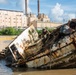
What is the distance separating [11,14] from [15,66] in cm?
10168

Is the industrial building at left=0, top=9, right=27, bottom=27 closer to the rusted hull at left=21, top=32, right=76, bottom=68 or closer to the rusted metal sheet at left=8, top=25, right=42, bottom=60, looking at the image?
the rusted metal sheet at left=8, top=25, right=42, bottom=60

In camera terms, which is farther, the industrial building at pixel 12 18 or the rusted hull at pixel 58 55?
the industrial building at pixel 12 18

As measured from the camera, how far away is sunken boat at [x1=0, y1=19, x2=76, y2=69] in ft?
38.0

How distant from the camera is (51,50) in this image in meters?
11.6

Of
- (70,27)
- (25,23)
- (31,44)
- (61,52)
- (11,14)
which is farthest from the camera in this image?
(25,23)

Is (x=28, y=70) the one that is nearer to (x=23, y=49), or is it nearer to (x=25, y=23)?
(x=23, y=49)

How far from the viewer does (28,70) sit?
39.3ft

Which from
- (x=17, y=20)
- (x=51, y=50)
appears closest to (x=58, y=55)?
(x=51, y=50)

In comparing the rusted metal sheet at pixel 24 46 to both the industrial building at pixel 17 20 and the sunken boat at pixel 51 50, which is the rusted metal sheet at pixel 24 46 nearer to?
the sunken boat at pixel 51 50

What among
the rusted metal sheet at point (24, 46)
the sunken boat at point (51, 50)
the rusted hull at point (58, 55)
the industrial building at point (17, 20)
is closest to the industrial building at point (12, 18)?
the industrial building at point (17, 20)

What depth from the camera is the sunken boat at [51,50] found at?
456 inches

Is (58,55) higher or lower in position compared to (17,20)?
higher

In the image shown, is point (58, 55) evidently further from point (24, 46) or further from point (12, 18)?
point (12, 18)

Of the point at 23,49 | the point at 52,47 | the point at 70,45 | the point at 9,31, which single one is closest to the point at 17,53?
the point at 23,49
